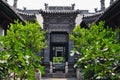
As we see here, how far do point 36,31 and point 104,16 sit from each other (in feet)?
22.3

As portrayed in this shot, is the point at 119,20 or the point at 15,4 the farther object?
the point at 15,4

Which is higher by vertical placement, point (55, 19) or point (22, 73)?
point (55, 19)

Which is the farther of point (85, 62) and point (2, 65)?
point (85, 62)

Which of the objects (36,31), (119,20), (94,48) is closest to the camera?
(94,48)

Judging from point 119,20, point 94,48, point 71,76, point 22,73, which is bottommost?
point 71,76

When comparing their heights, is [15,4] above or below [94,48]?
above

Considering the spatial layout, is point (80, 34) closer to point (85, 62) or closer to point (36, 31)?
point (36, 31)

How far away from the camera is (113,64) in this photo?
6973 millimetres

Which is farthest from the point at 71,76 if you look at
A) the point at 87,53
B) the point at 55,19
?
the point at 87,53

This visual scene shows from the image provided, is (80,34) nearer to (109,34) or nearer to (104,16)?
(104,16)

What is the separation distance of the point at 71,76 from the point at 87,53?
720 inches

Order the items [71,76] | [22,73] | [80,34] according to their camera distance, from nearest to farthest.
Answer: [22,73], [80,34], [71,76]

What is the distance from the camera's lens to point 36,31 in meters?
19.0

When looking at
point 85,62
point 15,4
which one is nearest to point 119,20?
point 85,62
